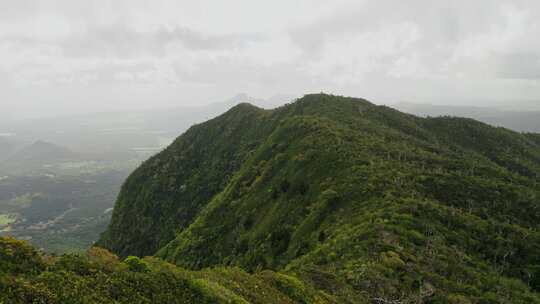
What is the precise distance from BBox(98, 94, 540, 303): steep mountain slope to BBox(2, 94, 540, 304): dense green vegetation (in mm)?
134

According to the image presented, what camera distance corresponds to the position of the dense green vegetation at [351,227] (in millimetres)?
19953

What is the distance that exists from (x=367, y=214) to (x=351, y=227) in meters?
2.05

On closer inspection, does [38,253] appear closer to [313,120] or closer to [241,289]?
[241,289]

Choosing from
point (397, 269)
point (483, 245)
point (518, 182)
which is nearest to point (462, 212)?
point (483, 245)

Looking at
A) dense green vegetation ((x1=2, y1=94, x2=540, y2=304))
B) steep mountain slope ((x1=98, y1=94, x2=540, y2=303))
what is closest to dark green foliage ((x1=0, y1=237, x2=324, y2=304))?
dense green vegetation ((x1=2, y1=94, x2=540, y2=304))

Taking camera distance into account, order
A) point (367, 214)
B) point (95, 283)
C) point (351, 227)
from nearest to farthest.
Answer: point (95, 283) → point (351, 227) → point (367, 214)

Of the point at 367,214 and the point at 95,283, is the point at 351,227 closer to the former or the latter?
the point at 367,214

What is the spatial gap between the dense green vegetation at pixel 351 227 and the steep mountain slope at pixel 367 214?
0.13 metres

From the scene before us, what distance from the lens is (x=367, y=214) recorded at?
3044cm

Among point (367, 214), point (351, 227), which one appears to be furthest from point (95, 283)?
point (367, 214)

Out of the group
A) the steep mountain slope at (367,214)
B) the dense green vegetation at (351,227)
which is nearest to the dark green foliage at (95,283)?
the dense green vegetation at (351,227)

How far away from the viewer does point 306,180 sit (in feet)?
143

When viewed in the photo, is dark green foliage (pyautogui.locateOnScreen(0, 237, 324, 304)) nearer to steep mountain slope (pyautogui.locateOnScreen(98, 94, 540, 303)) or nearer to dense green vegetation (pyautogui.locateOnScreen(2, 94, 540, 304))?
dense green vegetation (pyautogui.locateOnScreen(2, 94, 540, 304))

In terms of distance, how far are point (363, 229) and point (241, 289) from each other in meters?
13.3
